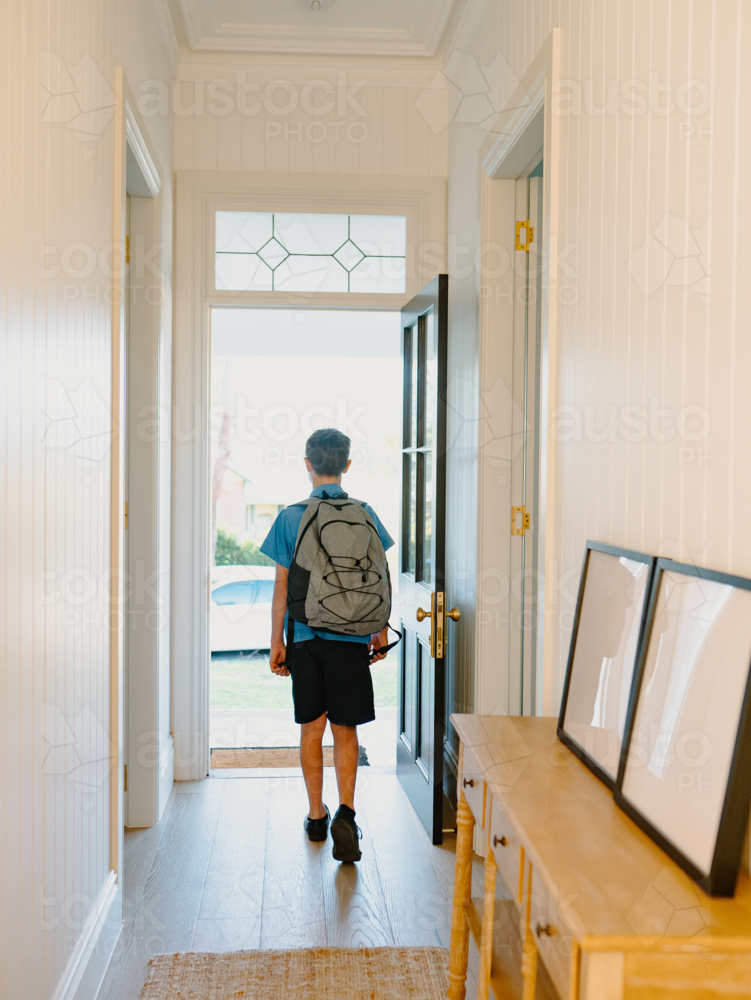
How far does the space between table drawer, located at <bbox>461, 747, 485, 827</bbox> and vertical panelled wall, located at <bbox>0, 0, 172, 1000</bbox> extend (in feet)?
2.83

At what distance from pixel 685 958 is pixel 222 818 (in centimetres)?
259

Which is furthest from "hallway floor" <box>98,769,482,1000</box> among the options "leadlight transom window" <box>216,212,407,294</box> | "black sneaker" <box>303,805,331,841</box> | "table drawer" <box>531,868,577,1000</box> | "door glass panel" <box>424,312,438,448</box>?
"leadlight transom window" <box>216,212,407,294</box>

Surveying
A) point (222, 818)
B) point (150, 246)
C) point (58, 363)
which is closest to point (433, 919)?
point (222, 818)

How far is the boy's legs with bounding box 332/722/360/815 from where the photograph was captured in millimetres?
2941

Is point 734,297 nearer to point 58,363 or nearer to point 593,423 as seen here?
point 593,423

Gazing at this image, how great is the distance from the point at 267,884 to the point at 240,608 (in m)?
5.03

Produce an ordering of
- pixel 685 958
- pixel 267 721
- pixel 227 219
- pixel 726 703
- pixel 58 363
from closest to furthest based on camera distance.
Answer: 1. pixel 685 958
2. pixel 726 703
3. pixel 58 363
4. pixel 227 219
5. pixel 267 721

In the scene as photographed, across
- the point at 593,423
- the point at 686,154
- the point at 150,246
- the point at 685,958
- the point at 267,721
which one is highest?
the point at 150,246

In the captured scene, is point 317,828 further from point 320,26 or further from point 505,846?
point 320,26

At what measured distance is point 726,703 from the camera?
3.49 feet

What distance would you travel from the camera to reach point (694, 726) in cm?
113

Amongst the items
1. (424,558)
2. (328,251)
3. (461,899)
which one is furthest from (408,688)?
(328,251)

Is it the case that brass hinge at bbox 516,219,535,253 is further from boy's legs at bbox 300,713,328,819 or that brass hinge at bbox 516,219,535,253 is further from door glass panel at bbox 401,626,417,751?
boy's legs at bbox 300,713,328,819

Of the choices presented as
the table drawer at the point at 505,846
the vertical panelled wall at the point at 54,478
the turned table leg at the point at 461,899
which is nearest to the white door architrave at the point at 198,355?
the vertical panelled wall at the point at 54,478
